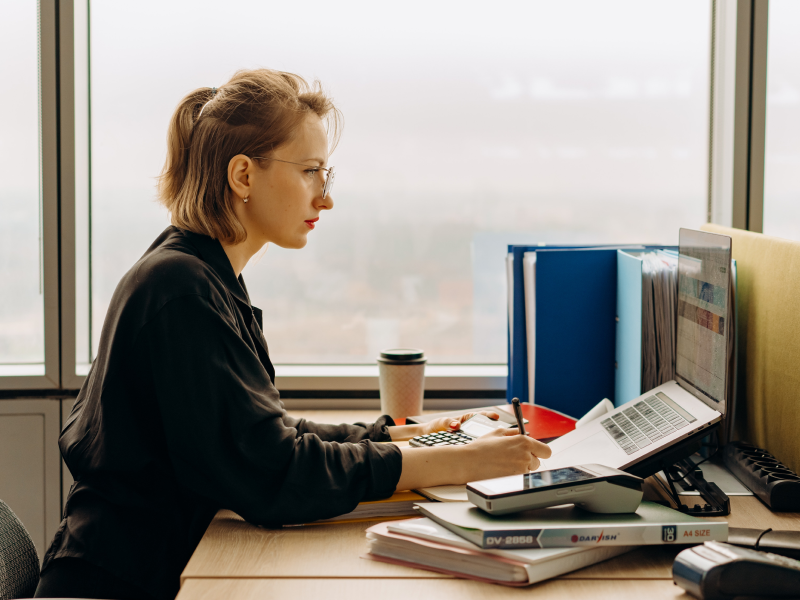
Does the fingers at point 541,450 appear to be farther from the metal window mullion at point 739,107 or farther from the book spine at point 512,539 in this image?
the metal window mullion at point 739,107

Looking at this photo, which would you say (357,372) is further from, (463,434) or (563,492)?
(563,492)

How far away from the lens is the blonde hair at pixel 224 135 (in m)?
1.23

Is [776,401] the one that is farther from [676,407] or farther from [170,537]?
[170,537]

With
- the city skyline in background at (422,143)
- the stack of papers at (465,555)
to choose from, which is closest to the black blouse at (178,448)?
the stack of papers at (465,555)

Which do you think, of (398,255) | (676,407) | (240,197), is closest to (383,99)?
(398,255)

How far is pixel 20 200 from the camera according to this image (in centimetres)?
198

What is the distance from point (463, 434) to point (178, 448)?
542 mm

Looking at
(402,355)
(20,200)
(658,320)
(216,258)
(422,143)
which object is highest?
(422,143)

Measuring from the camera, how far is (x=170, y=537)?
1.08m

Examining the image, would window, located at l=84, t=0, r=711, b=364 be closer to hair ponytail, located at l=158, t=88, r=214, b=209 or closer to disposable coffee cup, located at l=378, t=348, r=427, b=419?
disposable coffee cup, located at l=378, t=348, r=427, b=419

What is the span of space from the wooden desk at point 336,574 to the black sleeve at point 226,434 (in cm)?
4

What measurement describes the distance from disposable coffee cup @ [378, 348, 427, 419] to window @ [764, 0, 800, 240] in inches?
41.9

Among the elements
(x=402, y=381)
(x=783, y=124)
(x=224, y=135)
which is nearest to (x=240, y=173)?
(x=224, y=135)

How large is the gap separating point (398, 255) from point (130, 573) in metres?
1.21
